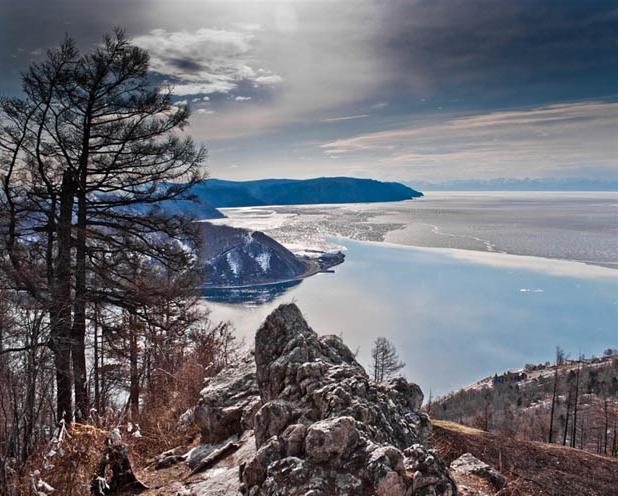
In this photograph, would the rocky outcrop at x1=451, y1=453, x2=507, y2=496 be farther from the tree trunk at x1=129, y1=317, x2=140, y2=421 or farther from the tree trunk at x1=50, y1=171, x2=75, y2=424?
the tree trunk at x1=129, y1=317, x2=140, y2=421

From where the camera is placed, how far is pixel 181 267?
1102 cm

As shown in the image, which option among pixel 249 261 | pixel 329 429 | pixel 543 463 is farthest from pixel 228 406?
pixel 249 261

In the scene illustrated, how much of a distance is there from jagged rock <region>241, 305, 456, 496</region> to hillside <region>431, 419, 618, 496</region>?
544 cm

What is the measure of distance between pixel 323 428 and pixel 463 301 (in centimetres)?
8113

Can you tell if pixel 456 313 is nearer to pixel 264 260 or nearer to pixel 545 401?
pixel 545 401

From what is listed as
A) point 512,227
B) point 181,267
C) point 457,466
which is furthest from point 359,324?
point 512,227

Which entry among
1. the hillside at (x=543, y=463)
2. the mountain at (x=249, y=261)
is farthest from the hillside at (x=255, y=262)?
the hillside at (x=543, y=463)

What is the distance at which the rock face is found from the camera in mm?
3148

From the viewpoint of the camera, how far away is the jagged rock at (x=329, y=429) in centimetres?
314

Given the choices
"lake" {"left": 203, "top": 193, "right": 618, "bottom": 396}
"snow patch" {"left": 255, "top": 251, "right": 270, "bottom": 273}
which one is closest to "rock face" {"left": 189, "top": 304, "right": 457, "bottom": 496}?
"lake" {"left": 203, "top": 193, "right": 618, "bottom": 396}

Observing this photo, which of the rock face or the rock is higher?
Answer: the rock face

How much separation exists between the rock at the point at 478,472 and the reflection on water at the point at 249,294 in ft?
279

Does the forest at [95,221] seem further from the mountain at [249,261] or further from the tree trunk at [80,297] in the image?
the mountain at [249,261]

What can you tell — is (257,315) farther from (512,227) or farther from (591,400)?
(512,227)
